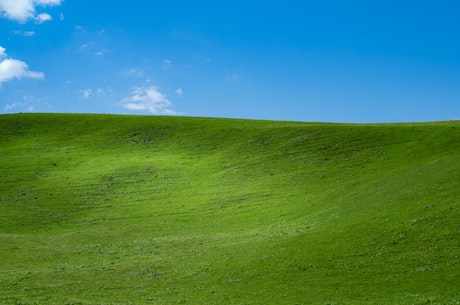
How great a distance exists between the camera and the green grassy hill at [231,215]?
29.0 metres

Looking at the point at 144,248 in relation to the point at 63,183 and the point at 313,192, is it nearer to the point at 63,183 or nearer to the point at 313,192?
the point at 313,192

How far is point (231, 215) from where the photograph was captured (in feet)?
165

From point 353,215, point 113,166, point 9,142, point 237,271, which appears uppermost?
point 9,142

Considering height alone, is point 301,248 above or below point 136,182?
below

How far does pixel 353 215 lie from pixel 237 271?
12.8 m

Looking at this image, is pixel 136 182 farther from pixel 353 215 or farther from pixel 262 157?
pixel 353 215

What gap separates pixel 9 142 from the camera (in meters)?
87.2

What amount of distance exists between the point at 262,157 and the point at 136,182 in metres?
18.8

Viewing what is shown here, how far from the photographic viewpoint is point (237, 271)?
1282 inches

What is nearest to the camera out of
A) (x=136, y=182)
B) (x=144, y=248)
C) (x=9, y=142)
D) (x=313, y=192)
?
(x=144, y=248)

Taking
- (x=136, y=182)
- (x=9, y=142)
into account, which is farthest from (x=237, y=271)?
(x=9, y=142)

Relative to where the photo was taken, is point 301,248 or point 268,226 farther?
point 268,226

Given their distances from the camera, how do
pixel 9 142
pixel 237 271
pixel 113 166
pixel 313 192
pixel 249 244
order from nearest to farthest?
pixel 237 271, pixel 249 244, pixel 313 192, pixel 113 166, pixel 9 142

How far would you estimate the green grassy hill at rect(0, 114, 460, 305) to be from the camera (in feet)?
95.1
